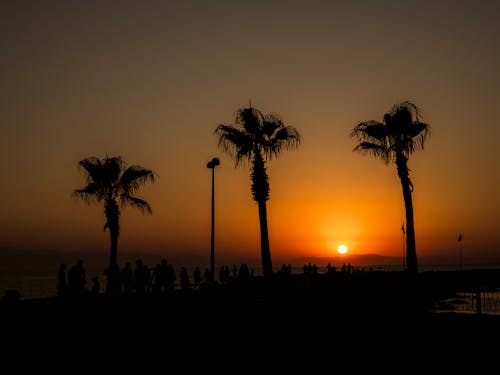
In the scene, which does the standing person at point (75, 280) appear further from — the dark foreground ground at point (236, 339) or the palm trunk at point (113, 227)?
the palm trunk at point (113, 227)

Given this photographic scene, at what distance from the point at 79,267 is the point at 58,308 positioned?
2328 millimetres

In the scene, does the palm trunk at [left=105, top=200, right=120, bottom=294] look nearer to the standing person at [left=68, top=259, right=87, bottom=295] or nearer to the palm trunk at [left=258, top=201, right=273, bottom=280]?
the standing person at [left=68, top=259, right=87, bottom=295]

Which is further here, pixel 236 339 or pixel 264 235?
pixel 264 235

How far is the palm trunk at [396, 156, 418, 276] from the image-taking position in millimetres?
29812

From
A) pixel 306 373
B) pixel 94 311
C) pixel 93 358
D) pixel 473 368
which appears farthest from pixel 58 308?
pixel 473 368

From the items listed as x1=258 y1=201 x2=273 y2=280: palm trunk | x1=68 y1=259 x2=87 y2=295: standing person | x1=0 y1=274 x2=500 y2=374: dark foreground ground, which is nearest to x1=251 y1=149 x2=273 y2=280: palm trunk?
x1=258 y1=201 x2=273 y2=280: palm trunk

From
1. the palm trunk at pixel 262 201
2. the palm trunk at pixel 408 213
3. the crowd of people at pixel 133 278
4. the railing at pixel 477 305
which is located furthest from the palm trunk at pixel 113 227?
the railing at pixel 477 305

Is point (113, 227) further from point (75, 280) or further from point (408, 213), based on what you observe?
point (408, 213)

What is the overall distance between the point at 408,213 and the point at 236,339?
16.6 m

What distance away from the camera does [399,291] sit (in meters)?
30.2

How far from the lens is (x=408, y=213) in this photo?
3028 cm

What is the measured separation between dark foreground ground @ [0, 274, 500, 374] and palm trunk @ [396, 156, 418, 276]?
323cm

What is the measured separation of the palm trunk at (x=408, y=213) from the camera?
29.8 metres

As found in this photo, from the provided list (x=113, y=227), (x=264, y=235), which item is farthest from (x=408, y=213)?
(x=113, y=227)
